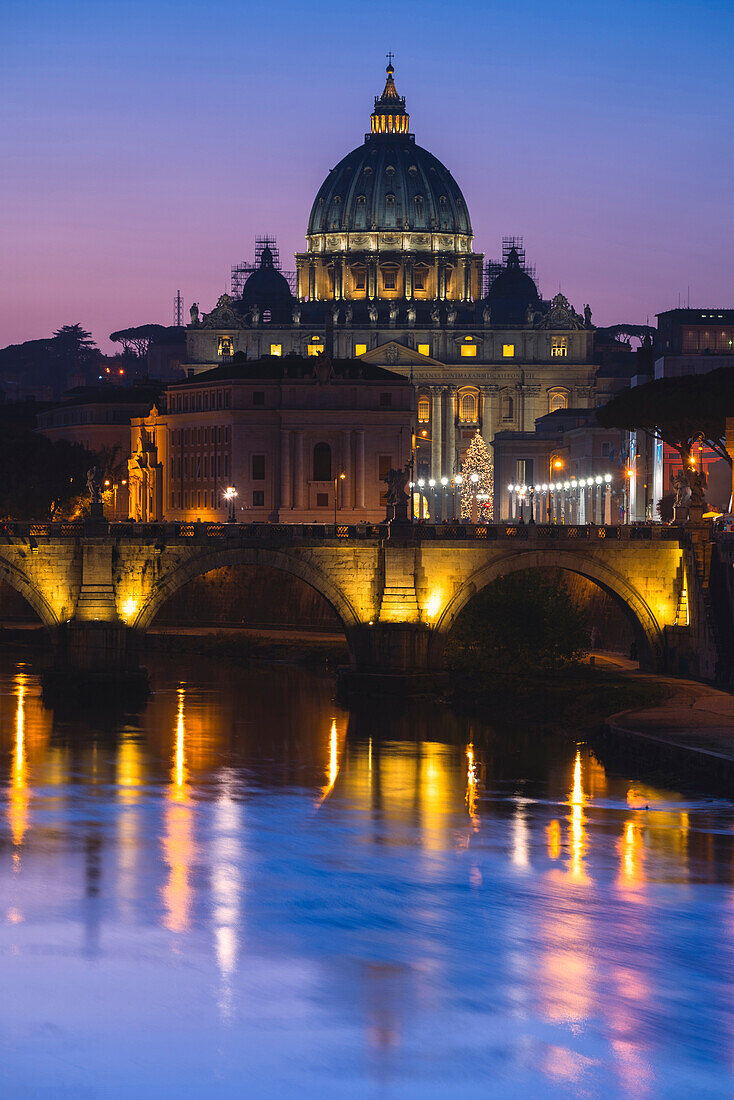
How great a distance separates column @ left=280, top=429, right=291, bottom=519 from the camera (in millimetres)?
126000

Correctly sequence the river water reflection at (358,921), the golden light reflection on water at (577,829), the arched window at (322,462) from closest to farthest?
1. the river water reflection at (358,921)
2. the golden light reflection on water at (577,829)
3. the arched window at (322,462)

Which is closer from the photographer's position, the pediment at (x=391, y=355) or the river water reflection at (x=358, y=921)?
the river water reflection at (x=358, y=921)

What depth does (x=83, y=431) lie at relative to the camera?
152125mm

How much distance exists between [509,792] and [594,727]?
8149 millimetres

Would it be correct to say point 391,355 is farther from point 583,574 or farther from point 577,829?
point 577,829

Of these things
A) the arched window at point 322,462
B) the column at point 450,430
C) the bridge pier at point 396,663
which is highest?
the column at point 450,430

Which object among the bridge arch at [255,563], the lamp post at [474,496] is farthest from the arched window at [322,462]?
the bridge arch at [255,563]

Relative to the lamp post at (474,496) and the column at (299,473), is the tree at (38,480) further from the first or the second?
the lamp post at (474,496)

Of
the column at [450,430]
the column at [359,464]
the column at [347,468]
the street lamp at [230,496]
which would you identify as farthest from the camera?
the column at [450,430]

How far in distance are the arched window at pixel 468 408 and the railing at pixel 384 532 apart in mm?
119554

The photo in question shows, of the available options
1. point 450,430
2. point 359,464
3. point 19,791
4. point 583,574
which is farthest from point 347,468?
point 19,791

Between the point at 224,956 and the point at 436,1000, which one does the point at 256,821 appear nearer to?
the point at 224,956

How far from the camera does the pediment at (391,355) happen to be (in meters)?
180

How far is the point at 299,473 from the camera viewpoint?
127 m
